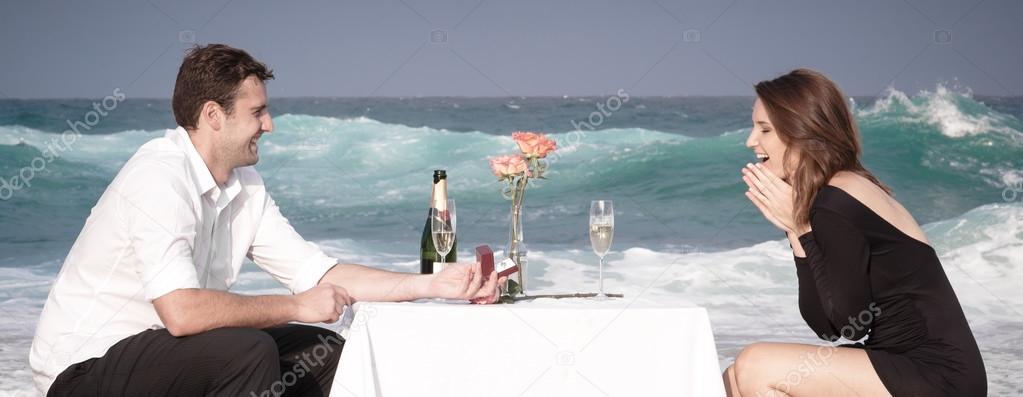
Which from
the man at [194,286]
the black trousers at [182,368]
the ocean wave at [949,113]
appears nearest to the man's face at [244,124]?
the man at [194,286]

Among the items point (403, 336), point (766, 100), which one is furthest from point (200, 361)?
point (766, 100)

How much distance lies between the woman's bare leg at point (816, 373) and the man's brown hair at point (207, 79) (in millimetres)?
1482

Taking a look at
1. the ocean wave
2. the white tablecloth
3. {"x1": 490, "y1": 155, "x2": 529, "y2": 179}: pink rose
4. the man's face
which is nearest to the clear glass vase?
{"x1": 490, "y1": 155, "x2": 529, "y2": 179}: pink rose

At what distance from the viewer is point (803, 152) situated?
2.68 m

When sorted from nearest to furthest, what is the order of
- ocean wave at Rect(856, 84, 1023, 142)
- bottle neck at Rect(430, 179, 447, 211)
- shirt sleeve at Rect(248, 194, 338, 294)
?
bottle neck at Rect(430, 179, 447, 211) → shirt sleeve at Rect(248, 194, 338, 294) → ocean wave at Rect(856, 84, 1023, 142)

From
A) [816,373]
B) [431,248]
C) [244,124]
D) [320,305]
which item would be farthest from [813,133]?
[244,124]

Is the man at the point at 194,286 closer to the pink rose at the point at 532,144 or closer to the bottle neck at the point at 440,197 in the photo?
the bottle neck at the point at 440,197

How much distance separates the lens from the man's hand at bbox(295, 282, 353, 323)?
8.52 feet

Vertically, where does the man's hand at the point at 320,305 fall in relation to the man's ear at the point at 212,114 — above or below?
below

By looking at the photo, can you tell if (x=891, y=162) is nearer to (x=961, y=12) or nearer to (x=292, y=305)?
(x=961, y=12)

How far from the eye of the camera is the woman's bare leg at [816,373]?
253cm

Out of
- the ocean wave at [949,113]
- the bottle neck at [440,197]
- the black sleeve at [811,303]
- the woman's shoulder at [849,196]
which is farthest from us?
the ocean wave at [949,113]

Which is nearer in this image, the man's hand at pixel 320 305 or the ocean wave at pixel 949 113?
the man's hand at pixel 320 305

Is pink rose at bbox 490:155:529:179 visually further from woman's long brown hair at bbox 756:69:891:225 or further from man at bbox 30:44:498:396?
woman's long brown hair at bbox 756:69:891:225
